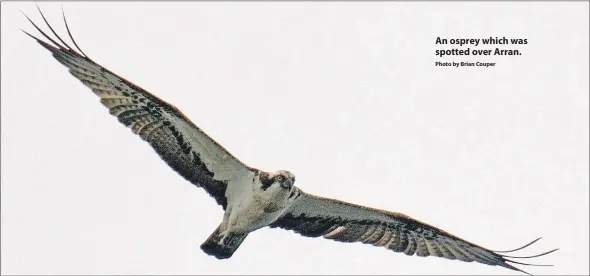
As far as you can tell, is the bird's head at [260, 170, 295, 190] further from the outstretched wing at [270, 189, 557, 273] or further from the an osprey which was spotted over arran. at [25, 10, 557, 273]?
the outstretched wing at [270, 189, 557, 273]

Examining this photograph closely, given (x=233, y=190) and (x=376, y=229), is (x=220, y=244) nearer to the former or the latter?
(x=233, y=190)

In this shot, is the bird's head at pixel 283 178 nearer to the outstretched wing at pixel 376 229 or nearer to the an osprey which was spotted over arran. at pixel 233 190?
the an osprey which was spotted over arran. at pixel 233 190

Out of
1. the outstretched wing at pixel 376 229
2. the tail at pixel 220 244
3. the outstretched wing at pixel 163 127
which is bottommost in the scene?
the tail at pixel 220 244

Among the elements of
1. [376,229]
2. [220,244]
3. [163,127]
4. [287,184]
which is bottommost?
[220,244]

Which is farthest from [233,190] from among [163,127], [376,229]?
[376,229]

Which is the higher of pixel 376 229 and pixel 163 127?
pixel 163 127

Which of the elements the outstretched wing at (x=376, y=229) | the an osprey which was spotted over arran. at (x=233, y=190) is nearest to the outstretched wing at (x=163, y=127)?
the an osprey which was spotted over arran. at (x=233, y=190)
